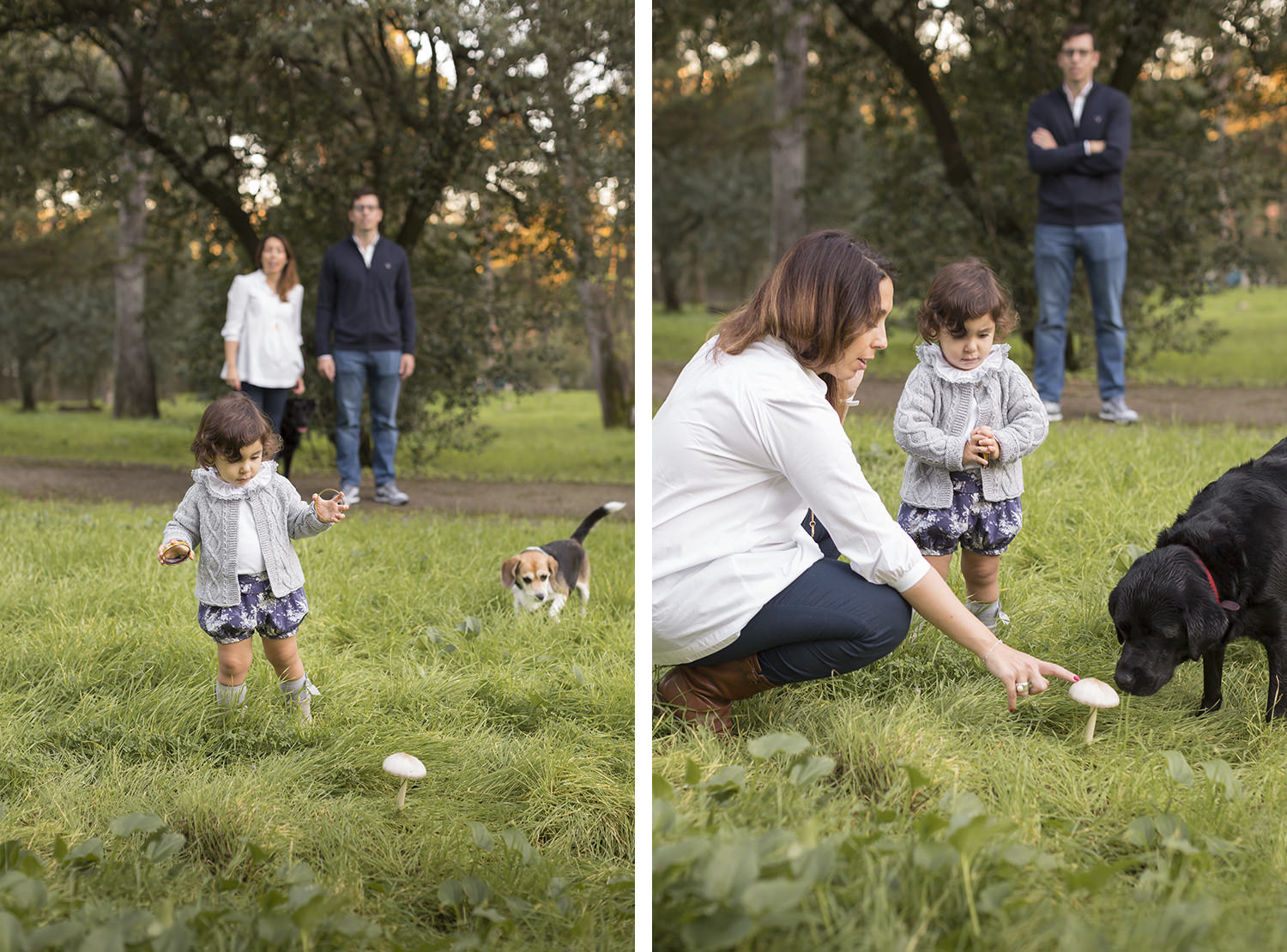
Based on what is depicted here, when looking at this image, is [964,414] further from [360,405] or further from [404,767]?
[360,405]

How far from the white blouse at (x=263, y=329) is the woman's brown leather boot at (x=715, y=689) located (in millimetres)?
4318

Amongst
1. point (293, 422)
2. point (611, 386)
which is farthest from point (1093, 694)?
point (611, 386)

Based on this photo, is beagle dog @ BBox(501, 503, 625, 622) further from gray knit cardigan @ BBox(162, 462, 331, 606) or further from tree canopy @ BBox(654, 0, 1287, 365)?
tree canopy @ BBox(654, 0, 1287, 365)

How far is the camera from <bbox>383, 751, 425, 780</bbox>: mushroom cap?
228 cm

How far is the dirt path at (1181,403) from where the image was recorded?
7.05 metres

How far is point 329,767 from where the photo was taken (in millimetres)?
2664

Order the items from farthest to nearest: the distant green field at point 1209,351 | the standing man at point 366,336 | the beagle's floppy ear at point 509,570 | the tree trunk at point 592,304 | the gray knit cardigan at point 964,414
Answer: the distant green field at point 1209,351 → the tree trunk at point 592,304 → the standing man at point 366,336 → the beagle's floppy ear at point 509,570 → the gray knit cardigan at point 964,414

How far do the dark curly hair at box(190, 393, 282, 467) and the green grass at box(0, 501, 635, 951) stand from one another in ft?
2.19

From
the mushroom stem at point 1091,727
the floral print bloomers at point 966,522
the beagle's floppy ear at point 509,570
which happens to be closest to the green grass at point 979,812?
the mushroom stem at point 1091,727

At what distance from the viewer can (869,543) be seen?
223 cm

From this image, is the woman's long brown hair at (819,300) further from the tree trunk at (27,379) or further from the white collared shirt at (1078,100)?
the tree trunk at (27,379)

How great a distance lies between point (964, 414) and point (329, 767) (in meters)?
2.05

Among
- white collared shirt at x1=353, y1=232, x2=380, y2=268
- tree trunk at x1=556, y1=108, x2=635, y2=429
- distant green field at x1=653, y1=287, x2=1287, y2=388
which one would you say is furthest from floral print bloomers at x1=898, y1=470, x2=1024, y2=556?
tree trunk at x1=556, y1=108, x2=635, y2=429

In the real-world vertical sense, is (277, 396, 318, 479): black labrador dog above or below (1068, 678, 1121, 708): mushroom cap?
above
